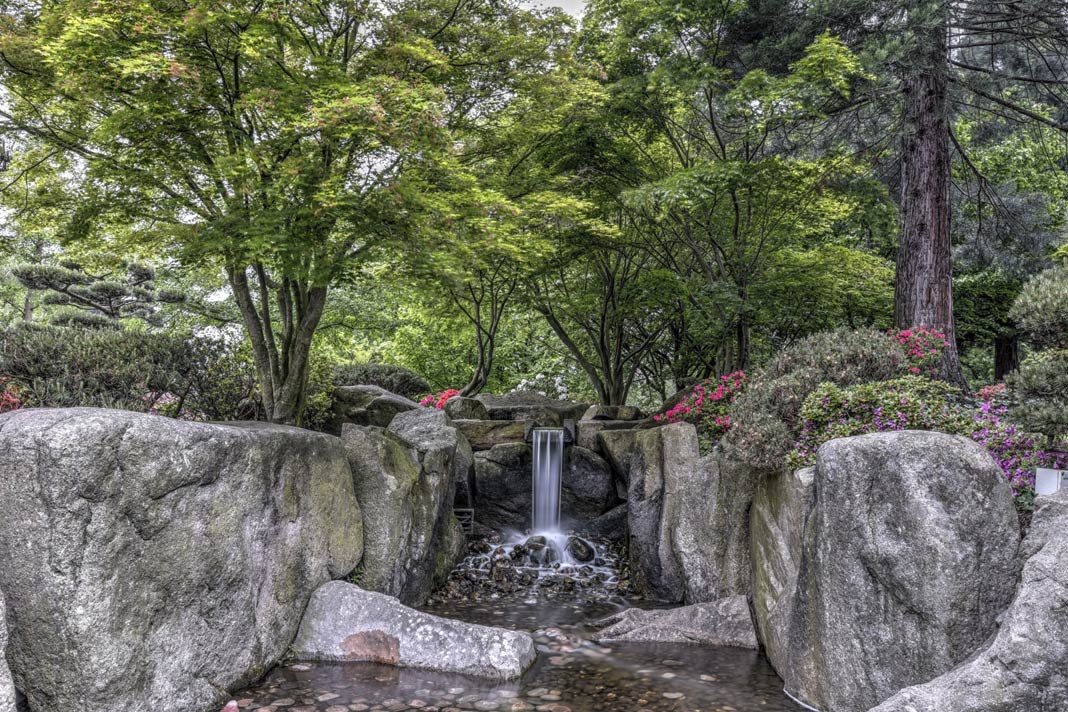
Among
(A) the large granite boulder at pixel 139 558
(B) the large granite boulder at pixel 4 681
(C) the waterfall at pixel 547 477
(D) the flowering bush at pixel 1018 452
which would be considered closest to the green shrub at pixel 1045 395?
(D) the flowering bush at pixel 1018 452

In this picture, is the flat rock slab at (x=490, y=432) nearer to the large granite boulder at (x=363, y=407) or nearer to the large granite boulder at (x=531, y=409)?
the large granite boulder at (x=531, y=409)

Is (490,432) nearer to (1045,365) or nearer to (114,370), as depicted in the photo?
(114,370)

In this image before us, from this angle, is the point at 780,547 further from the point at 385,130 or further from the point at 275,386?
the point at 275,386

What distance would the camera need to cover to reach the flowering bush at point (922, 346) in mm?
6957

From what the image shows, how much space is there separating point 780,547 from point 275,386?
5.87 m

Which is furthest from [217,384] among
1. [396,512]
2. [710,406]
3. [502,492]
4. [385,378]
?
[385,378]

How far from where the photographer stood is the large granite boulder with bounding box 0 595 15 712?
324 centimetres

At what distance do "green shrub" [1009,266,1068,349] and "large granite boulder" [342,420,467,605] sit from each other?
520 centimetres

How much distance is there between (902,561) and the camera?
3982mm

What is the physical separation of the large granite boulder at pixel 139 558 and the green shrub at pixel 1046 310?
529cm

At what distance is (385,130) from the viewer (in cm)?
545

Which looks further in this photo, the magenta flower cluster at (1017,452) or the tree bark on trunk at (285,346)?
the tree bark on trunk at (285,346)

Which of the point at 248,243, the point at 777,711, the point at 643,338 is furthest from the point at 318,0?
the point at 643,338

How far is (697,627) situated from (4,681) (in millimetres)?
4822
